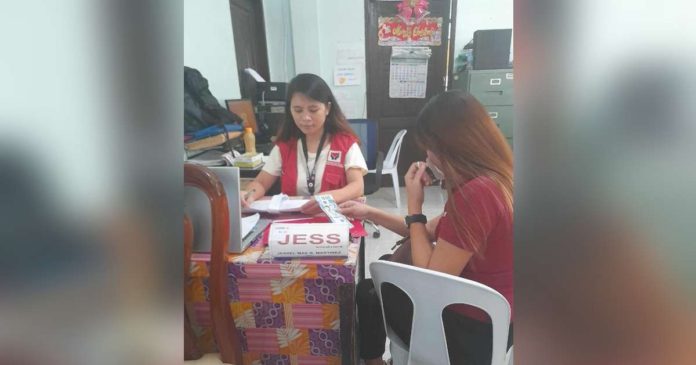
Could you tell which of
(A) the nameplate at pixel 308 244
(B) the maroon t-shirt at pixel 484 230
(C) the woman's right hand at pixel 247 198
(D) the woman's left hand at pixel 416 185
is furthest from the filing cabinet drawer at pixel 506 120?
(C) the woman's right hand at pixel 247 198

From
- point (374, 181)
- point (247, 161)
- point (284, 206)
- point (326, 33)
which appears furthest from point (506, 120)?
point (326, 33)

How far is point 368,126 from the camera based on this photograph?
3.06 metres

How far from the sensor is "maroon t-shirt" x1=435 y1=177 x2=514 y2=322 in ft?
2.98

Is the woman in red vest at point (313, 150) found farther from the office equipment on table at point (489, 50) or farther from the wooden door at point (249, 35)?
the office equipment on table at point (489, 50)

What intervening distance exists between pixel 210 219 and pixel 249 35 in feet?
9.89

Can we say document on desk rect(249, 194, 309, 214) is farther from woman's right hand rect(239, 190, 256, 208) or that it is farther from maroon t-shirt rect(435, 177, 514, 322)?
maroon t-shirt rect(435, 177, 514, 322)

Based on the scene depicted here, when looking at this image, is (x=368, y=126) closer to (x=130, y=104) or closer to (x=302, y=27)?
(x=302, y=27)

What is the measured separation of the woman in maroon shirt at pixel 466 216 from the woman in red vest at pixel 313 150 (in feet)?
2.30

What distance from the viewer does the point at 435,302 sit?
88 cm

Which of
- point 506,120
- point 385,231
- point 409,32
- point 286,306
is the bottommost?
point 385,231

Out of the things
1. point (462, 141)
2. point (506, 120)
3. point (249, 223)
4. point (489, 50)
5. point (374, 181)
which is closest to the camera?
point (506, 120)

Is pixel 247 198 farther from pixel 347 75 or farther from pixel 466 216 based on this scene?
pixel 347 75

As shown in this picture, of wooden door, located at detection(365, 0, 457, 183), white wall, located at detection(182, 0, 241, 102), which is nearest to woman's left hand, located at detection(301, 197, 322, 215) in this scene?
white wall, located at detection(182, 0, 241, 102)

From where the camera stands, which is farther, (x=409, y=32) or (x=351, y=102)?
(x=351, y=102)
